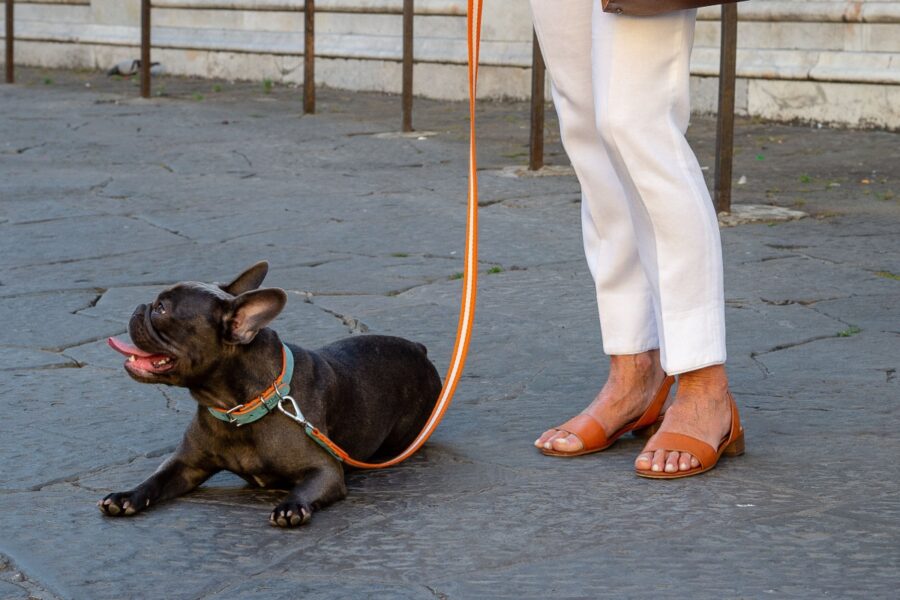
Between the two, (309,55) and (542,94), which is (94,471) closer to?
(542,94)

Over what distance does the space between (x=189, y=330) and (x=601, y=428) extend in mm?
874

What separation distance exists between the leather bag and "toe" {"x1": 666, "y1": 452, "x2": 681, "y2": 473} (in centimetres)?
83

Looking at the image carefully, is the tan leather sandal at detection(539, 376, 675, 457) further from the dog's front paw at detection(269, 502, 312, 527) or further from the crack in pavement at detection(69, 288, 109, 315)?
the crack in pavement at detection(69, 288, 109, 315)

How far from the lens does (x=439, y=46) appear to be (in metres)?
10.8

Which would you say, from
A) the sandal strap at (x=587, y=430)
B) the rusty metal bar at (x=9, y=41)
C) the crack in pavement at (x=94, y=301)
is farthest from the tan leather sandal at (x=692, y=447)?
the rusty metal bar at (x=9, y=41)

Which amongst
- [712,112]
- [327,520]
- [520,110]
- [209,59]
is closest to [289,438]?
[327,520]

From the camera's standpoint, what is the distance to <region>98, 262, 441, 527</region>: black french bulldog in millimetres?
2572

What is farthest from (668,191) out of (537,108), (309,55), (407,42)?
(309,55)

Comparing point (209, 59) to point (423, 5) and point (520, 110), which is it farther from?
point (520, 110)

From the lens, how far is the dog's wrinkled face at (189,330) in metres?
2.57

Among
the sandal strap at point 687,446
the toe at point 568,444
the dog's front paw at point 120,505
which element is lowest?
the dog's front paw at point 120,505

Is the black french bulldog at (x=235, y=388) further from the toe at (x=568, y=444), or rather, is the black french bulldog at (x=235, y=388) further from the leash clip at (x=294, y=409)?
the toe at (x=568, y=444)

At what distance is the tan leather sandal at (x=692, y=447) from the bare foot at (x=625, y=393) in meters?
0.14

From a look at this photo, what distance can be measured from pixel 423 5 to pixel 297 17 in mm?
Result: 1758
